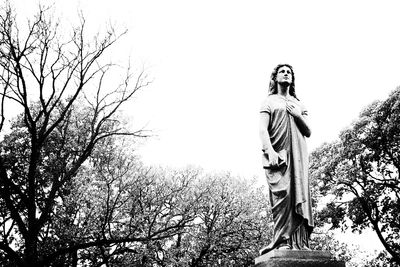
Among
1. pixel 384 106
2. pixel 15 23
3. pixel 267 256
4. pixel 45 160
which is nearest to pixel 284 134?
pixel 267 256

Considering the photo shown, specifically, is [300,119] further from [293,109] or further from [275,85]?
[275,85]

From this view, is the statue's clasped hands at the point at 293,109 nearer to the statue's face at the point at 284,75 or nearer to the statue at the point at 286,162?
the statue at the point at 286,162

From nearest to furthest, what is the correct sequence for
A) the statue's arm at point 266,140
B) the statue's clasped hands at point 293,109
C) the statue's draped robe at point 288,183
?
the statue's draped robe at point 288,183 → the statue's arm at point 266,140 → the statue's clasped hands at point 293,109

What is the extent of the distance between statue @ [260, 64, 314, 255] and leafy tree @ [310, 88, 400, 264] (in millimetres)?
16606

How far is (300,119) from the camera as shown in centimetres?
604

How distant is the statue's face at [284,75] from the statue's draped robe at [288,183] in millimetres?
432

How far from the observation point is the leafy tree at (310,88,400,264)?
870 inches

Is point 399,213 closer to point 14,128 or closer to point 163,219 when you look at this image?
point 163,219

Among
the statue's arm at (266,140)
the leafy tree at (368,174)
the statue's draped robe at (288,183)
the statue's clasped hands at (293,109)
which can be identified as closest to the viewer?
the statue's draped robe at (288,183)

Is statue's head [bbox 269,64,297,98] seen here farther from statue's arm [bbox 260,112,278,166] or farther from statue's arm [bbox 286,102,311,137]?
statue's arm [bbox 260,112,278,166]

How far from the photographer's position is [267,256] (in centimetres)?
518

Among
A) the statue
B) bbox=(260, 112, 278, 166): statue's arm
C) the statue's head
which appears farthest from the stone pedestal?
the statue's head

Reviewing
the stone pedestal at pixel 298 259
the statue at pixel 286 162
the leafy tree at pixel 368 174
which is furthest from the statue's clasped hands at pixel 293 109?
the leafy tree at pixel 368 174

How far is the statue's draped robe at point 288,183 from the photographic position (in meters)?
5.46
